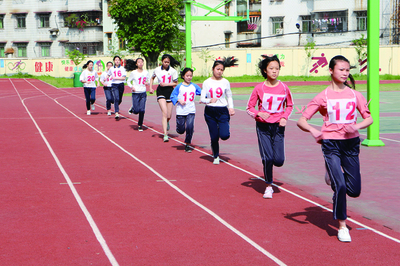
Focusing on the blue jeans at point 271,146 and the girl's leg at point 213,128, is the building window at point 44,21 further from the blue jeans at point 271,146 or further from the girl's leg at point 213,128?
the blue jeans at point 271,146

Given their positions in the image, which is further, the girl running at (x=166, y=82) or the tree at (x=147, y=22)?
the tree at (x=147, y=22)

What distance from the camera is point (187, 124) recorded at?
1161 centimetres

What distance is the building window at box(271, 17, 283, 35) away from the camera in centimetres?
5444

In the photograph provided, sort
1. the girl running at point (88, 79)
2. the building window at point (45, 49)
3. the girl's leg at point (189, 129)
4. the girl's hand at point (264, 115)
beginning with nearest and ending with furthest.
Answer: the girl's hand at point (264, 115)
the girl's leg at point (189, 129)
the girl running at point (88, 79)
the building window at point (45, 49)

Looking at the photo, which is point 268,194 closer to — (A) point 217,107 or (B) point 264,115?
(B) point 264,115

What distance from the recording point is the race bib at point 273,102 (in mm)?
7262

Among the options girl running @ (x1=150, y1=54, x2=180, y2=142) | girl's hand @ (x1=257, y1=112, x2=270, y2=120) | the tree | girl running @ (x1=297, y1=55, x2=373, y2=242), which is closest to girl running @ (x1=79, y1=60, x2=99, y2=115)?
girl running @ (x1=150, y1=54, x2=180, y2=142)

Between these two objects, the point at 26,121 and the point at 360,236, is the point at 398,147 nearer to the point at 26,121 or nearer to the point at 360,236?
the point at 360,236

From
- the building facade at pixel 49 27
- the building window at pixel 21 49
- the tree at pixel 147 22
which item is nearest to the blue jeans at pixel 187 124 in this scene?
the tree at pixel 147 22

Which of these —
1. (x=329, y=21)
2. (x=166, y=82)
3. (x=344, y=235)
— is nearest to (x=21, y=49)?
(x=329, y=21)

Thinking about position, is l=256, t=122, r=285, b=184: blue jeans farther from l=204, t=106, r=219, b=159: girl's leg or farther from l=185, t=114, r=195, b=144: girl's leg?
l=185, t=114, r=195, b=144: girl's leg

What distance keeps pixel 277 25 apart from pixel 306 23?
3026 millimetres

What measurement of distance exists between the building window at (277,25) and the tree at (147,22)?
11273 mm

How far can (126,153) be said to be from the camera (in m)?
11.3
